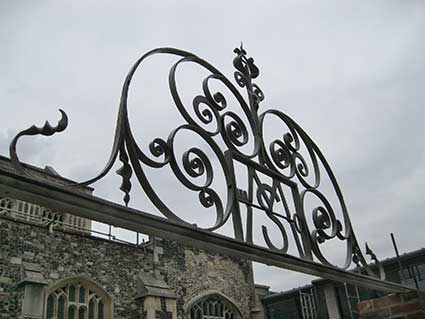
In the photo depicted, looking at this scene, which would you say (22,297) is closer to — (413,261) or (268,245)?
(268,245)

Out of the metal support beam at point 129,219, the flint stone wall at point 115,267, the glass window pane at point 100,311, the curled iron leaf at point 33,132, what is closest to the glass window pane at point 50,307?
the flint stone wall at point 115,267

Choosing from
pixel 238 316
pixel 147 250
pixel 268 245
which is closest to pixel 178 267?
pixel 147 250

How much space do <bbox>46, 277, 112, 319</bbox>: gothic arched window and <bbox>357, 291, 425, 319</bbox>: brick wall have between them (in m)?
7.87

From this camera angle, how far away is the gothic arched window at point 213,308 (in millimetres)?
13000

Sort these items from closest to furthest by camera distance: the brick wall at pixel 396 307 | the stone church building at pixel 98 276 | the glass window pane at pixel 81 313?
1. the brick wall at pixel 396 307
2. the stone church building at pixel 98 276
3. the glass window pane at pixel 81 313

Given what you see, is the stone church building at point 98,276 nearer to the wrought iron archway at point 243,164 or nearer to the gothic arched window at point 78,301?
the gothic arched window at point 78,301

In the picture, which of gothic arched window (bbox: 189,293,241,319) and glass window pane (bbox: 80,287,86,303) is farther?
gothic arched window (bbox: 189,293,241,319)

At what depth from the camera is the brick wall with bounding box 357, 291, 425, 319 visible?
11.7ft

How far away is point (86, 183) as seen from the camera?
5.82ft

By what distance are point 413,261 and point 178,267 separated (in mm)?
6223

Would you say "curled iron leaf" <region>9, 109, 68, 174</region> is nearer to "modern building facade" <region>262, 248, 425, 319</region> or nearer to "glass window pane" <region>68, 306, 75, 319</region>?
"modern building facade" <region>262, 248, 425, 319</region>

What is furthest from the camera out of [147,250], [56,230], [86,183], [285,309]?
[285,309]

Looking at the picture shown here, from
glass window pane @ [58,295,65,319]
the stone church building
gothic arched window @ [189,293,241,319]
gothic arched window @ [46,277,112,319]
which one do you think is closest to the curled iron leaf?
the stone church building

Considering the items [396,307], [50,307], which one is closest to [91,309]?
[50,307]
